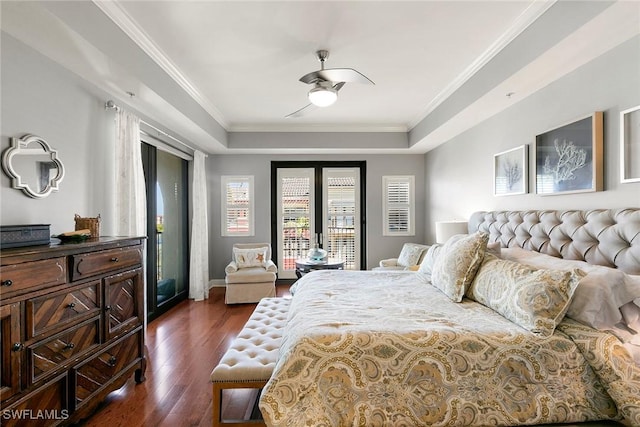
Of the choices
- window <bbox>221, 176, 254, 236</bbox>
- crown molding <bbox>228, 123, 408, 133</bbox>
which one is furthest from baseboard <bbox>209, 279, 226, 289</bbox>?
crown molding <bbox>228, 123, 408, 133</bbox>

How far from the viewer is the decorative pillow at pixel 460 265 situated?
2.23 meters

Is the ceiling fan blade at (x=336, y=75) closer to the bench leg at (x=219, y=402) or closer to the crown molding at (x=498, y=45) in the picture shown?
the crown molding at (x=498, y=45)

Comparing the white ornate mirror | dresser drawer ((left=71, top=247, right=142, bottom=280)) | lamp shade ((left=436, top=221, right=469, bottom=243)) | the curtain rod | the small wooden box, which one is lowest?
dresser drawer ((left=71, top=247, right=142, bottom=280))

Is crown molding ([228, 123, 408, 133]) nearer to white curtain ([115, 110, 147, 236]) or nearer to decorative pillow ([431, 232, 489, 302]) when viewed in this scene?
white curtain ([115, 110, 147, 236])

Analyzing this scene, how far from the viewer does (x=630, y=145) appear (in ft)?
6.32

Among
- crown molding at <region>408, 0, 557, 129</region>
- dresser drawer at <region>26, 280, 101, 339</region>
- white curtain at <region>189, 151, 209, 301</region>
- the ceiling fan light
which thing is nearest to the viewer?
dresser drawer at <region>26, 280, 101, 339</region>

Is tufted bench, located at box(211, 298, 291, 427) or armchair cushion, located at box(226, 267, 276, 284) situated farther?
armchair cushion, located at box(226, 267, 276, 284)

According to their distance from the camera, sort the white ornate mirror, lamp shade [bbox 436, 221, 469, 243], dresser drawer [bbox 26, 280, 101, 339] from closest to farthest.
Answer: dresser drawer [bbox 26, 280, 101, 339], the white ornate mirror, lamp shade [bbox 436, 221, 469, 243]

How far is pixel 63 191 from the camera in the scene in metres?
2.36

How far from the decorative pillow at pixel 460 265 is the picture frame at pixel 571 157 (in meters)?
0.75

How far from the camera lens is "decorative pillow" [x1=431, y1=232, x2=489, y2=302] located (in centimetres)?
223

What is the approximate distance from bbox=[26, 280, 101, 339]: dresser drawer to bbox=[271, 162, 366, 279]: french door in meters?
3.83

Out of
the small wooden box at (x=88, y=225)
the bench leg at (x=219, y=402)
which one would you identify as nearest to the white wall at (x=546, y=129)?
the bench leg at (x=219, y=402)

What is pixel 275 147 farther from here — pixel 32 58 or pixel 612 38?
pixel 612 38
